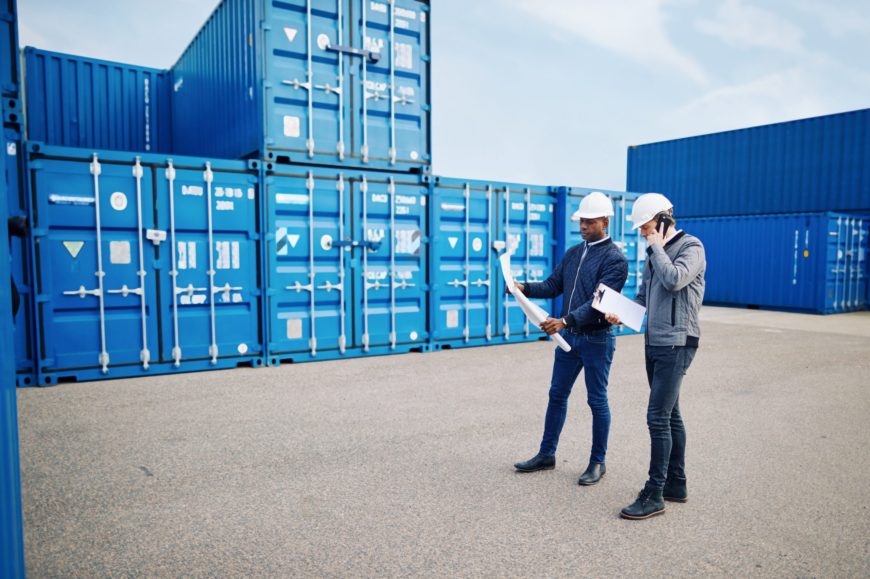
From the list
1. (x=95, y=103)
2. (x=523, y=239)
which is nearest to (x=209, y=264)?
(x=523, y=239)

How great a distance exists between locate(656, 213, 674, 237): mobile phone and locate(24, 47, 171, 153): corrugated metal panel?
10.3 meters

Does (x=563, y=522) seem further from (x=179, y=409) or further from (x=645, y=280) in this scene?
(x=179, y=409)

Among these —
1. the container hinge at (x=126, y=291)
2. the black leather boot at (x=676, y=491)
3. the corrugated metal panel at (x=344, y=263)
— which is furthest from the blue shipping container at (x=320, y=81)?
the black leather boot at (x=676, y=491)

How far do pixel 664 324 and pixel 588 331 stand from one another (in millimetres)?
592

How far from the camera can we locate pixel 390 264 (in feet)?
29.0

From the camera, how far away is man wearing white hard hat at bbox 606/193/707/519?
3383 mm

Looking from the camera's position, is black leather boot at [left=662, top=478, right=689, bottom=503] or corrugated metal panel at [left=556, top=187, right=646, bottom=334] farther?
corrugated metal panel at [left=556, top=187, right=646, bottom=334]

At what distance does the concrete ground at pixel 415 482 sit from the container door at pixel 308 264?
1.11m

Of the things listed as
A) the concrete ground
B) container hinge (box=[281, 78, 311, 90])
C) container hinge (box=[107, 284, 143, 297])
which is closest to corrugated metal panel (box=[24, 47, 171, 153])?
container hinge (box=[281, 78, 311, 90])

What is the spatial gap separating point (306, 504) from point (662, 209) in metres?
2.72

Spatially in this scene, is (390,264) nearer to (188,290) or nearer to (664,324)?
(188,290)

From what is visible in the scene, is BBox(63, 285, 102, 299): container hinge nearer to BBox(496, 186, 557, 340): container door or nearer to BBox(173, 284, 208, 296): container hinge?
BBox(173, 284, 208, 296): container hinge

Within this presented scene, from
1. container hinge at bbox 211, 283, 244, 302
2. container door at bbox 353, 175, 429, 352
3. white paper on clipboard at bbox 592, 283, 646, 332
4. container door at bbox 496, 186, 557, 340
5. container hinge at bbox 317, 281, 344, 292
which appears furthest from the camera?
container door at bbox 496, 186, 557, 340

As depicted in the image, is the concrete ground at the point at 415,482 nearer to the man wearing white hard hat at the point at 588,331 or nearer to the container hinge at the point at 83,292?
the man wearing white hard hat at the point at 588,331
